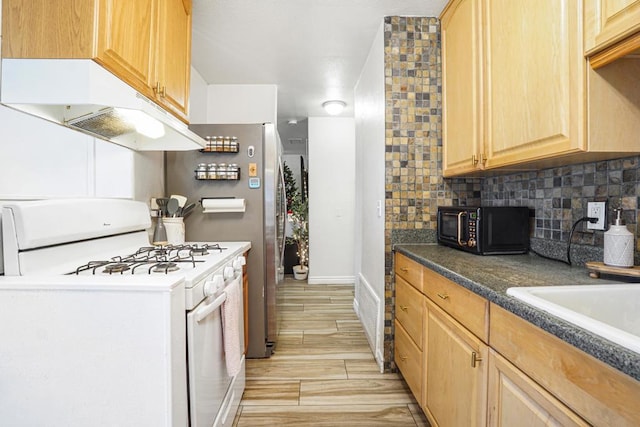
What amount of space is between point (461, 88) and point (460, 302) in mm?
1208

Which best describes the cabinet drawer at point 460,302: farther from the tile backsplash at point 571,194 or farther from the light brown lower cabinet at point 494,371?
the tile backsplash at point 571,194

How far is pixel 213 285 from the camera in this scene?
4.06 feet

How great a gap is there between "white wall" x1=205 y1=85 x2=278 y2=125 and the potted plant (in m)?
1.77

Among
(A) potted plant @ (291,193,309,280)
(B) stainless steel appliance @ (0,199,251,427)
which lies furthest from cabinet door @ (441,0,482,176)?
(A) potted plant @ (291,193,309,280)

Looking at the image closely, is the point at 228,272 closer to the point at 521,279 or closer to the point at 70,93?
the point at 70,93

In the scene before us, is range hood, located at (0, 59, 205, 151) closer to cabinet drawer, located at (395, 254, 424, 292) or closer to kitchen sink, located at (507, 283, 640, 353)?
cabinet drawer, located at (395, 254, 424, 292)

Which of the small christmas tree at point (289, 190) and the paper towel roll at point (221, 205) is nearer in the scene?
the paper towel roll at point (221, 205)

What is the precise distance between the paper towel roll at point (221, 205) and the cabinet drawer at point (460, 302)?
1.32 meters

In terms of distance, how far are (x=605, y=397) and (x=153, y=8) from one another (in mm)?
2044

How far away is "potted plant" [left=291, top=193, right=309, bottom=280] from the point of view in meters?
4.53

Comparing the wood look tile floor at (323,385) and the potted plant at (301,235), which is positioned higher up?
the potted plant at (301,235)

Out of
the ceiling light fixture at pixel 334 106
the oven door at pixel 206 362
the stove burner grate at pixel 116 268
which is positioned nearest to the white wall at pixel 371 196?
the ceiling light fixture at pixel 334 106

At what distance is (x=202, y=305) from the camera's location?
3.87ft

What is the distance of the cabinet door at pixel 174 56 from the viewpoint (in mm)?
1519
